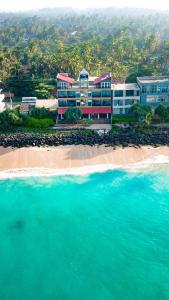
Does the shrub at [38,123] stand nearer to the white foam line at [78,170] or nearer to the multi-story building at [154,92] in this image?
the white foam line at [78,170]

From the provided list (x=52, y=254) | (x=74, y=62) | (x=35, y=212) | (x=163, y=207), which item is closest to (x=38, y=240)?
(x=52, y=254)

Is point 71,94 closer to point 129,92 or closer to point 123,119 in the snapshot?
point 123,119

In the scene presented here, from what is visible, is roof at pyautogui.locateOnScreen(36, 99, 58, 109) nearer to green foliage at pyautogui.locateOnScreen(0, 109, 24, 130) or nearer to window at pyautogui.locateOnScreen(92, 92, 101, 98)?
window at pyautogui.locateOnScreen(92, 92, 101, 98)

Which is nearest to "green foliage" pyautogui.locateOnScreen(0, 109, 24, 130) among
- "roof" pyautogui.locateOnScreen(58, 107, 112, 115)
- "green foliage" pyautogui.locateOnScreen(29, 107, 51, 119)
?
"green foliage" pyautogui.locateOnScreen(29, 107, 51, 119)

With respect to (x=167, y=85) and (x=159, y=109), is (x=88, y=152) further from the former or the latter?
(x=167, y=85)

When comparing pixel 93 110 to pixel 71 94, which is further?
pixel 93 110

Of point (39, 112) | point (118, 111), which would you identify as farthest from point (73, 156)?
point (118, 111)
